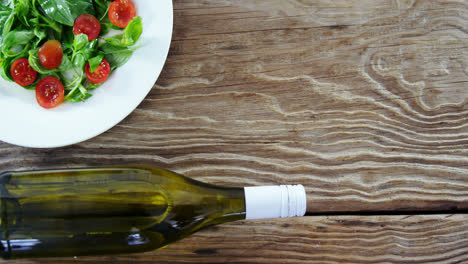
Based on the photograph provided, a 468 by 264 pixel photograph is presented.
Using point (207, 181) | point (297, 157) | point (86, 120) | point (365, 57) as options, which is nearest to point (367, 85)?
point (365, 57)

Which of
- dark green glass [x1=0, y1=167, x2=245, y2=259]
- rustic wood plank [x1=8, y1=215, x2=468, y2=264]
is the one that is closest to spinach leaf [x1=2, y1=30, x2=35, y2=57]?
dark green glass [x1=0, y1=167, x2=245, y2=259]

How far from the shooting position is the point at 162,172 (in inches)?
29.1

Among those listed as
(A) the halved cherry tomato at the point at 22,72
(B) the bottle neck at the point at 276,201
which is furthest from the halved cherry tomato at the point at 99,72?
(B) the bottle neck at the point at 276,201

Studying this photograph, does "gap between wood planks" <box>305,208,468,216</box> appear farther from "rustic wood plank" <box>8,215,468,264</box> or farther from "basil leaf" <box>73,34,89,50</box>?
"basil leaf" <box>73,34,89,50</box>

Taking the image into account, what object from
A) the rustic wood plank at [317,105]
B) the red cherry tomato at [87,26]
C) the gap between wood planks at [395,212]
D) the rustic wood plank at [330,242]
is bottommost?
the rustic wood plank at [330,242]

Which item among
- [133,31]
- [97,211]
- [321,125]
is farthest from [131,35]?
[321,125]

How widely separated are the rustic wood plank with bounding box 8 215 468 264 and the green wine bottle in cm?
12

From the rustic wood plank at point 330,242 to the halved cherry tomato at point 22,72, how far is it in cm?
41

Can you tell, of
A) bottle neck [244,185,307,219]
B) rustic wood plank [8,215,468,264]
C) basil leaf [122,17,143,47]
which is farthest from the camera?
rustic wood plank [8,215,468,264]

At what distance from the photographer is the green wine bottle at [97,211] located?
0.65 m

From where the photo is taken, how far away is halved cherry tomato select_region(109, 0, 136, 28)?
709 mm

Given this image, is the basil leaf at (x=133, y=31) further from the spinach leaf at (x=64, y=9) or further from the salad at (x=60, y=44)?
the spinach leaf at (x=64, y=9)

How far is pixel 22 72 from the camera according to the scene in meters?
0.72

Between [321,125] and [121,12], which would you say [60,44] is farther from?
[321,125]
